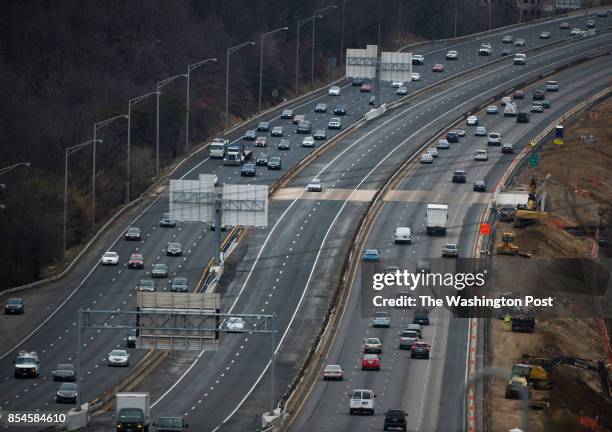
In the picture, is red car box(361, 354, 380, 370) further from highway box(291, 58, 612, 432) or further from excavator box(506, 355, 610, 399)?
excavator box(506, 355, 610, 399)

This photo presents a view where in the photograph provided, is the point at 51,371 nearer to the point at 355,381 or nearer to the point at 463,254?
the point at 355,381

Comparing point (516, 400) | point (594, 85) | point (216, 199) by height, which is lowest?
point (516, 400)

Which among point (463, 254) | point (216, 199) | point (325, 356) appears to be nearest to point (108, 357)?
point (325, 356)

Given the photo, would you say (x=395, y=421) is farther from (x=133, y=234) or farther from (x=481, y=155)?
(x=481, y=155)

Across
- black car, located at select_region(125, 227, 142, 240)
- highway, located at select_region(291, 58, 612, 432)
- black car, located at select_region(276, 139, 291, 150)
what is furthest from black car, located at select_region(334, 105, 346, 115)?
black car, located at select_region(125, 227, 142, 240)

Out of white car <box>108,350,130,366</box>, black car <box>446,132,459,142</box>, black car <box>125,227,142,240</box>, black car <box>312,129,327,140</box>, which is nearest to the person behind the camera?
white car <box>108,350,130,366</box>
